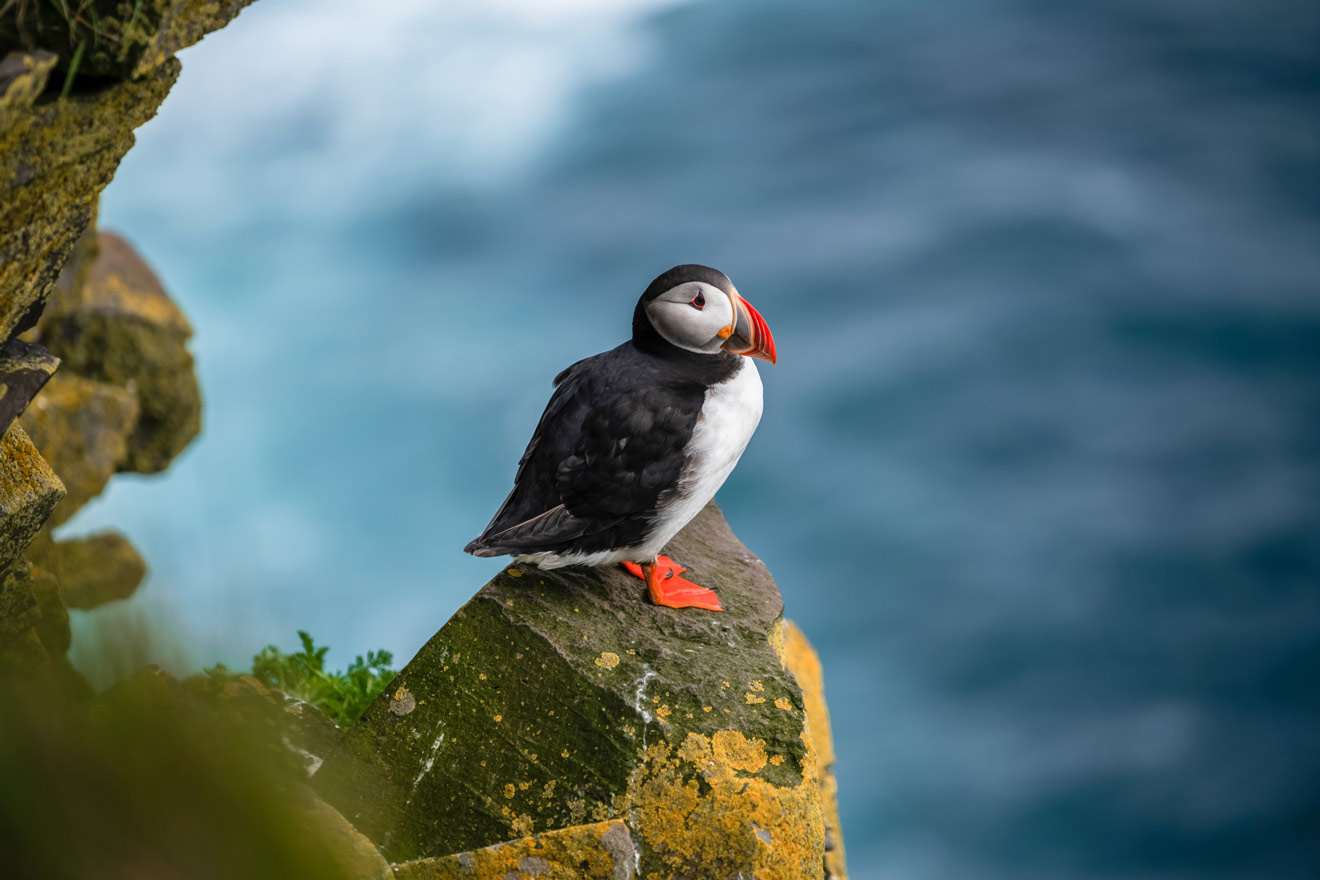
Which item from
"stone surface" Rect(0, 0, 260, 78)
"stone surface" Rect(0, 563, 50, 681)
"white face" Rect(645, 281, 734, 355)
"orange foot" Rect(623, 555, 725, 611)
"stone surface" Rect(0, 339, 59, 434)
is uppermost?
"white face" Rect(645, 281, 734, 355)

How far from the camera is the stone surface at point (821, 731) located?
18.6ft

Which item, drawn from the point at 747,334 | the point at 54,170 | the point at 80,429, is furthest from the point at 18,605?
the point at 80,429

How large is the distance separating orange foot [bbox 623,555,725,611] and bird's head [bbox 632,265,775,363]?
1.04m

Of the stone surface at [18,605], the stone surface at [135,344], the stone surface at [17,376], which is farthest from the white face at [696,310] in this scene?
the stone surface at [135,344]

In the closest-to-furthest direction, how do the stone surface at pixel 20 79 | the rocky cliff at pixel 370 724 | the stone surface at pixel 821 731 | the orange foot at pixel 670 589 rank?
the rocky cliff at pixel 370 724 < the stone surface at pixel 20 79 < the orange foot at pixel 670 589 < the stone surface at pixel 821 731

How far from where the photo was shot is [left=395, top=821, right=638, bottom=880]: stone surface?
3516 millimetres

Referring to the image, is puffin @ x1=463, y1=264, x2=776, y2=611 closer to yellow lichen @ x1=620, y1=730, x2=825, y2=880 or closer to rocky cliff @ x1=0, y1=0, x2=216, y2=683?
yellow lichen @ x1=620, y1=730, x2=825, y2=880

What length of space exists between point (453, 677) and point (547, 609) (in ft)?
1.61

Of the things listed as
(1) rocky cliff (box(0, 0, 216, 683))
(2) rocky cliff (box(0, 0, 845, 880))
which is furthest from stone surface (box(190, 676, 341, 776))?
(1) rocky cliff (box(0, 0, 216, 683))

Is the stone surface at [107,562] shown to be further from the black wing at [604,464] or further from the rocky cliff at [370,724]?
the black wing at [604,464]

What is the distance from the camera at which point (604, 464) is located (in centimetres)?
421

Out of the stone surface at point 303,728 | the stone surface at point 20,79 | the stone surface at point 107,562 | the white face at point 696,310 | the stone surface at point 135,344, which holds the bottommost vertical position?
the stone surface at point 303,728

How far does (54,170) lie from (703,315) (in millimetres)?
2337

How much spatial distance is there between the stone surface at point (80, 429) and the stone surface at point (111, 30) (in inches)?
268
